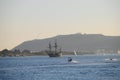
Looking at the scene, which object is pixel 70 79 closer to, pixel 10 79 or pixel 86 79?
pixel 86 79

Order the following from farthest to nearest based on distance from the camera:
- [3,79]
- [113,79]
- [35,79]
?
[3,79] → [35,79] → [113,79]

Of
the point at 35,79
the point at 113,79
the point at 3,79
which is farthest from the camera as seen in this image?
the point at 3,79

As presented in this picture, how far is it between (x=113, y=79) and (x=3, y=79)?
1916cm

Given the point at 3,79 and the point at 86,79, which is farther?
the point at 3,79

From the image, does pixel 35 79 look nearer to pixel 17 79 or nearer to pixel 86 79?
pixel 17 79

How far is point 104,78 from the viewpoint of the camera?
60.2m

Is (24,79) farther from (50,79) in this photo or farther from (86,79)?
(86,79)

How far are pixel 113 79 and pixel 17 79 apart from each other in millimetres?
16038

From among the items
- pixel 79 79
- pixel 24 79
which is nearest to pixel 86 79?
pixel 79 79

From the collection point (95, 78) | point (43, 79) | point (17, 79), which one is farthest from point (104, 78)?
point (17, 79)

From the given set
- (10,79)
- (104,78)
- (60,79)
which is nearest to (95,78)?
(104,78)

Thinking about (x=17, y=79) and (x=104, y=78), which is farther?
(x=17, y=79)

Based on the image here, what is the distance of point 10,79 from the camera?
2613 inches

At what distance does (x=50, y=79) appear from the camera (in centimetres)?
6162
